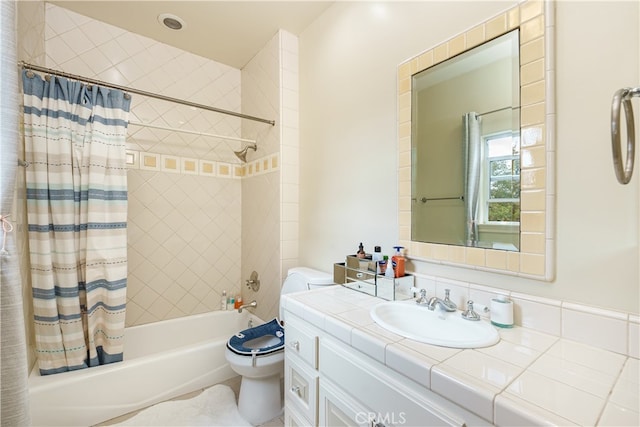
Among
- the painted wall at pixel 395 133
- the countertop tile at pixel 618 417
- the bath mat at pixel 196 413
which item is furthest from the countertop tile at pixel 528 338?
the bath mat at pixel 196 413

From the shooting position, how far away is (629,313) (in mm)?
800

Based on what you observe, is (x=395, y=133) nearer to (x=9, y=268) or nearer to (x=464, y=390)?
(x=464, y=390)

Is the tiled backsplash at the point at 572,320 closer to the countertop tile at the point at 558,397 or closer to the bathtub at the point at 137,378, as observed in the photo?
the countertop tile at the point at 558,397

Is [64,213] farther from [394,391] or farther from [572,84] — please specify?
[572,84]

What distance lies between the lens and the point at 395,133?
1.46 m

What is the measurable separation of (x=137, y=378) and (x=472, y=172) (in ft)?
7.09

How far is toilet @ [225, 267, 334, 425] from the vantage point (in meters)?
1.59

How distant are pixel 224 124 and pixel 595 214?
2615mm

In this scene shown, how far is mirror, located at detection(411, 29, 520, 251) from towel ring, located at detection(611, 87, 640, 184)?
0.98 feet

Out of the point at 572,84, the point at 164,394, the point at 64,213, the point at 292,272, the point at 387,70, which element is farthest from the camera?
the point at 292,272

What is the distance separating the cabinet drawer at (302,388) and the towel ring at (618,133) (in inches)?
44.8

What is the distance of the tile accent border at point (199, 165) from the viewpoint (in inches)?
87.0

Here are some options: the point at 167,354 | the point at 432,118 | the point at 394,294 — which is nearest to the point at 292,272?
the point at 394,294

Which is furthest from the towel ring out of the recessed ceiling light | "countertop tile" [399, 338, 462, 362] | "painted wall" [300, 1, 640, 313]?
the recessed ceiling light
